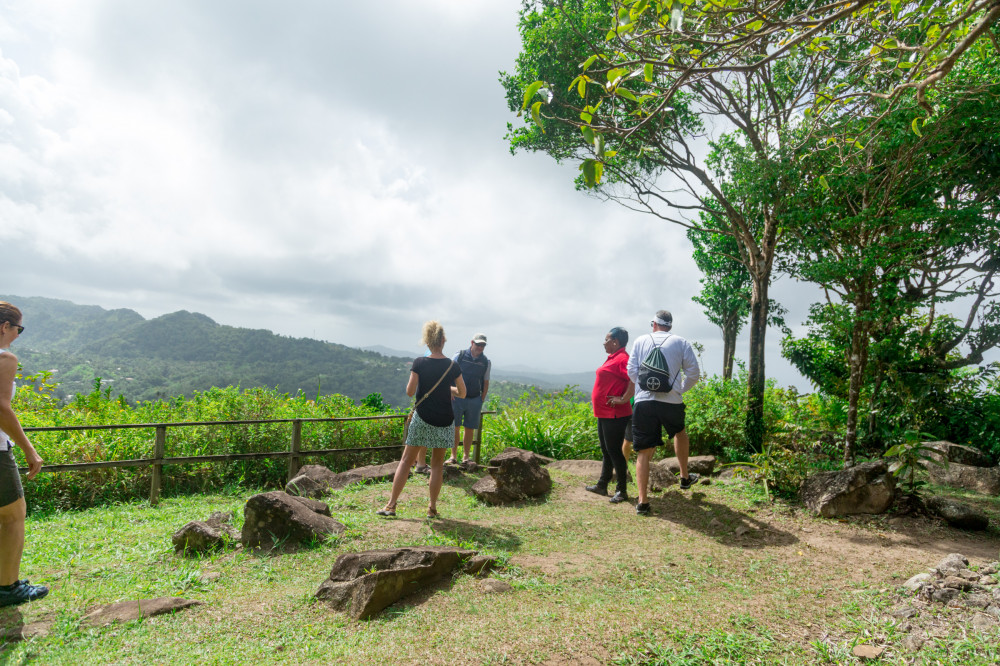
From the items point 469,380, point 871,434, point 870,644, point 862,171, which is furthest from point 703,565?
point 871,434

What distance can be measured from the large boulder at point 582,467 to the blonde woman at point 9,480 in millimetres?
5936

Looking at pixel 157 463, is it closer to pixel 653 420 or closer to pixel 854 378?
pixel 653 420

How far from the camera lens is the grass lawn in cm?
300

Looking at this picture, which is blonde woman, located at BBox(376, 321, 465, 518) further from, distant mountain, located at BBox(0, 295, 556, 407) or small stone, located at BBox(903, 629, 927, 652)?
distant mountain, located at BBox(0, 295, 556, 407)

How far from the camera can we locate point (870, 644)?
10.1 ft

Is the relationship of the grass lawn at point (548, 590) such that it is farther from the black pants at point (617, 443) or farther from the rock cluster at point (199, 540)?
the black pants at point (617, 443)

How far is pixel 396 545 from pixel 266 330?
121017mm

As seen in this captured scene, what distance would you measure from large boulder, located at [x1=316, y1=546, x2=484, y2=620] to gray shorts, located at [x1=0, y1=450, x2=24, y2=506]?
207cm

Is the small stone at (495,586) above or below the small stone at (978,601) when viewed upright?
below

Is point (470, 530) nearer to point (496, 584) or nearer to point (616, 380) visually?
point (496, 584)

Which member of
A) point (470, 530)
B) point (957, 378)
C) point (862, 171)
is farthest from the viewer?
point (957, 378)

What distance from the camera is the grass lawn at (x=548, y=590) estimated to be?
3.00 metres

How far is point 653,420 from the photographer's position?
5805 millimetres

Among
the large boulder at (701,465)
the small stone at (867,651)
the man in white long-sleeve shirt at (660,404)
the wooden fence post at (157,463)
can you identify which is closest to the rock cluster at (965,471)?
the large boulder at (701,465)
